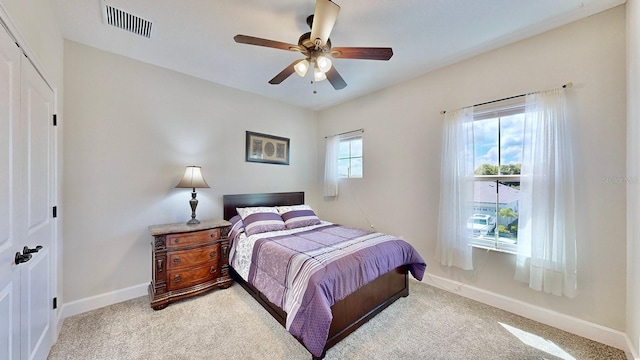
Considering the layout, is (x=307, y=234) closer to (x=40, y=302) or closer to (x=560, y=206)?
(x=40, y=302)

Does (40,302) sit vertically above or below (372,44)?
below

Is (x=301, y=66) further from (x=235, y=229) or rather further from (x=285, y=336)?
A: (x=285, y=336)

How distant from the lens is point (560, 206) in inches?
80.3

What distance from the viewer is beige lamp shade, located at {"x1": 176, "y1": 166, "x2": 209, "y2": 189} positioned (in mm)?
2768

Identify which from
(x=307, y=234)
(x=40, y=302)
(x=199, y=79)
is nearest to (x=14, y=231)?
(x=40, y=302)

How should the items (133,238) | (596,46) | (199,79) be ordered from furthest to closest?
(199,79) < (133,238) < (596,46)

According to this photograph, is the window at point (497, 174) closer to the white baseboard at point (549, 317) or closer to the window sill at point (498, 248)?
the window sill at point (498, 248)

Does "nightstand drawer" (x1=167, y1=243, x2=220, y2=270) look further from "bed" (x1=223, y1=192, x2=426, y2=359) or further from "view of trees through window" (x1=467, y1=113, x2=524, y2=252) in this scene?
"view of trees through window" (x1=467, y1=113, x2=524, y2=252)

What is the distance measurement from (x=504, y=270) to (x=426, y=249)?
2.66 ft

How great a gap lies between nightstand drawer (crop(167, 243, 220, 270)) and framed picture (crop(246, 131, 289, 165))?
150 centimetres

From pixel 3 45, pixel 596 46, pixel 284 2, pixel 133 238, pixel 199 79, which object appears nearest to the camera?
pixel 3 45

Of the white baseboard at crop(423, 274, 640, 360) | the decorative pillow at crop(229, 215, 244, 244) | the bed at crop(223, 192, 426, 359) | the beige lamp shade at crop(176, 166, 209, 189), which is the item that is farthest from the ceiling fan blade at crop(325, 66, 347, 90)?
the white baseboard at crop(423, 274, 640, 360)

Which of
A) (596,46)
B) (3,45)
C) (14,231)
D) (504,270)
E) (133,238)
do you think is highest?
(596,46)

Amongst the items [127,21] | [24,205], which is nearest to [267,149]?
[127,21]
